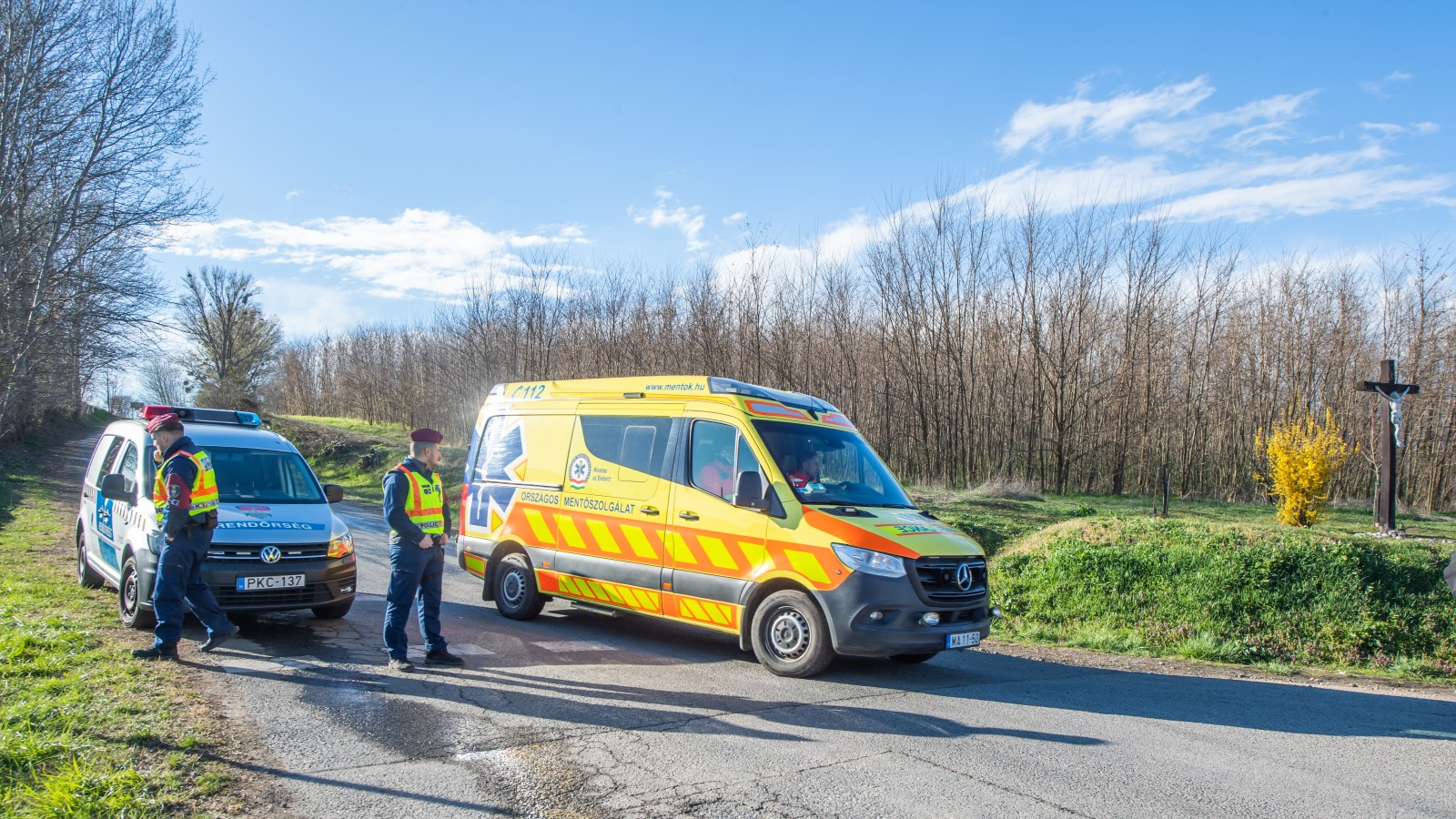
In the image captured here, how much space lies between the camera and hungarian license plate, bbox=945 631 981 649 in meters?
6.87

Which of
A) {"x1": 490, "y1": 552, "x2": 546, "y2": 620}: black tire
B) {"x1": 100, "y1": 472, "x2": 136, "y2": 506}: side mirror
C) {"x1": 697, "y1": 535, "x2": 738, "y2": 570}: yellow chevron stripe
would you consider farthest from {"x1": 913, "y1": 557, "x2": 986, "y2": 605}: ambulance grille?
{"x1": 100, "y1": 472, "x2": 136, "y2": 506}: side mirror

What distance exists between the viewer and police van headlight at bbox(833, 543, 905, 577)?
672cm

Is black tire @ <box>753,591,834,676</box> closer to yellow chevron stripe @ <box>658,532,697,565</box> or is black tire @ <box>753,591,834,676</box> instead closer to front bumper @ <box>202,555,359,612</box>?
yellow chevron stripe @ <box>658,532,697,565</box>

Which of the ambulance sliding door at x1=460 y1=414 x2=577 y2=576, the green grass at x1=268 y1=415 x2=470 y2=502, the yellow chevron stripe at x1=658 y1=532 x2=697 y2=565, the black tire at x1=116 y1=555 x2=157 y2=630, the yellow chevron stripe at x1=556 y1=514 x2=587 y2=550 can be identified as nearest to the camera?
the black tire at x1=116 y1=555 x2=157 y2=630

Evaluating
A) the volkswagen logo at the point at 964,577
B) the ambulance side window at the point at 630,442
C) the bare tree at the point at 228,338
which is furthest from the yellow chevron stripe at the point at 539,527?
the bare tree at the point at 228,338

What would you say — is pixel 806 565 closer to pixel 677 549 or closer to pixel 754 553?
pixel 754 553

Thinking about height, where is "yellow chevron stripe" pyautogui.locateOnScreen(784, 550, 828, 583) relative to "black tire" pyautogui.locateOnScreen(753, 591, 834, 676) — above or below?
above

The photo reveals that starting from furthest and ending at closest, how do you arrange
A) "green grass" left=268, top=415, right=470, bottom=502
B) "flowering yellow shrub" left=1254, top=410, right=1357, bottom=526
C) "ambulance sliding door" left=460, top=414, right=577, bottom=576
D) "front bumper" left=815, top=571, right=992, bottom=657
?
"green grass" left=268, top=415, right=470, bottom=502 < "flowering yellow shrub" left=1254, top=410, right=1357, bottom=526 < "ambulance sliding door" left=460, top=414, right=577, bottom=576 < "front bumper" left=815, top=571, right=992, bottom=657

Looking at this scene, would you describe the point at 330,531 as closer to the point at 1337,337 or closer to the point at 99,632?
the point at 99,632

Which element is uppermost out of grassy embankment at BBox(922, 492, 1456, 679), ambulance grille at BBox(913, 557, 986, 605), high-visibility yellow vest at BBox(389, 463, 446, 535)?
high-visibility yellow vest at BBox(389, 463, 446, 535)

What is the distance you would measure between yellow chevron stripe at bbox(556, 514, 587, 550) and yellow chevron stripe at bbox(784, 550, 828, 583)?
2.53 metres

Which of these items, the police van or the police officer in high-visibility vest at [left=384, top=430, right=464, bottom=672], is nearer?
the police officer in high-visibility vest at [left=384, top=430, right=464, bottom=672]

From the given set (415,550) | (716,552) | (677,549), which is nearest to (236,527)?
(415,550)

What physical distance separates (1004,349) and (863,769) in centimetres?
2551
